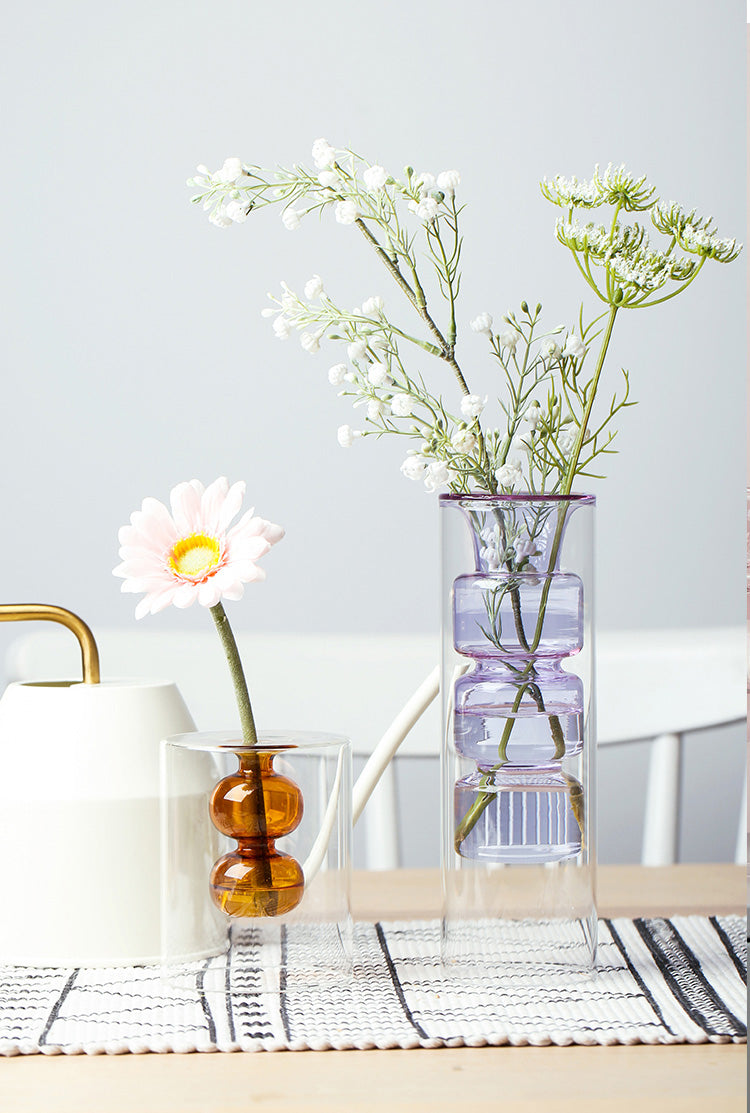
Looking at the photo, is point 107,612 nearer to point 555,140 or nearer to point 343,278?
point 343,278

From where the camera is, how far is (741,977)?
2.23 feet

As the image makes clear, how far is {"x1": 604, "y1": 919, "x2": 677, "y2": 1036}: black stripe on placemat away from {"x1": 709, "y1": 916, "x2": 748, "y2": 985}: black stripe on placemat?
0.05 m

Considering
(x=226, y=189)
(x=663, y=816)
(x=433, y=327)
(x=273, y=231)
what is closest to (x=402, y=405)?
(x=433, y=327)

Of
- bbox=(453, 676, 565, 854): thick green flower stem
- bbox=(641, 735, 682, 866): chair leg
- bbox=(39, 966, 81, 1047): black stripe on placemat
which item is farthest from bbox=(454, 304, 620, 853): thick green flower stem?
bbox=(641, 735, 682, 866): chair leg

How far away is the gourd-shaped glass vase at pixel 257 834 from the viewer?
657 millimetres

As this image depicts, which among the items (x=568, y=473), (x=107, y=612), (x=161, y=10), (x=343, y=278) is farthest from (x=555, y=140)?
(x=568, y=473)

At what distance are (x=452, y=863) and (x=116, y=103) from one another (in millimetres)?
1370

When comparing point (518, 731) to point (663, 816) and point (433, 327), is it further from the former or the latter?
point (663, 816)

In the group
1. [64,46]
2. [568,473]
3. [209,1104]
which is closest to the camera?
[209,1104]

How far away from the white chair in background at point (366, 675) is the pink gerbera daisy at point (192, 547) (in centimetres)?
65

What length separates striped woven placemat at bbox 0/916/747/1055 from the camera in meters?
0.59

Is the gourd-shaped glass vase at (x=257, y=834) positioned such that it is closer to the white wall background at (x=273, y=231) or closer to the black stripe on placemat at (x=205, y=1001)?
the black stripe on placemat at (x=205, y=1001)

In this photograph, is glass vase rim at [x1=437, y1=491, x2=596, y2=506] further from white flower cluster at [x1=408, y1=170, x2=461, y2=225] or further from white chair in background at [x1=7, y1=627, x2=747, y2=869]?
white chair in background at [x1=7, y1=627, x2=747, y2=869]

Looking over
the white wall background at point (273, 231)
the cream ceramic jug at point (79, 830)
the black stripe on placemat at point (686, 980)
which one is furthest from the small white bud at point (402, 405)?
the white wall background at point (273, 231)
